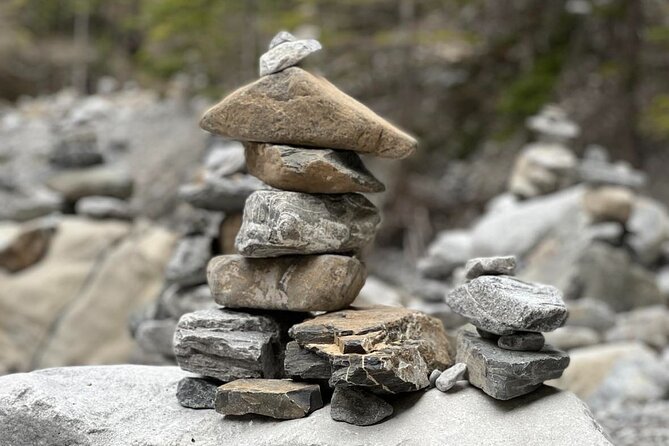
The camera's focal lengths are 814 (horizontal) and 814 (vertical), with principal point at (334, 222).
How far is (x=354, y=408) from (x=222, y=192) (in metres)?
3.31

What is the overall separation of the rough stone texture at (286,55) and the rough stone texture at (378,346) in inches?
55.0

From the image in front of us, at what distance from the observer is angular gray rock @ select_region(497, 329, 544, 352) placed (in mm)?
4098

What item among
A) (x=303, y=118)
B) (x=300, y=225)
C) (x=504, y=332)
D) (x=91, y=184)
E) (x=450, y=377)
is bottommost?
(x=91, y=184)

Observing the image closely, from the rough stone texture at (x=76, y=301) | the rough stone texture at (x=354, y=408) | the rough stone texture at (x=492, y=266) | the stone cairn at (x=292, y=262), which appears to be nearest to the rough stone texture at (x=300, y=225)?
the stone cairn at (x=292, y=262)

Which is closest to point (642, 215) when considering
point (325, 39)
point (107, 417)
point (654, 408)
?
point (654, 408)

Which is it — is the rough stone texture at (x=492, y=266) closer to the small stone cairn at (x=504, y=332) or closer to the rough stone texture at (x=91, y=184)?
the small stone cairn at (x=504, y=332)

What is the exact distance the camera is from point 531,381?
4000mm

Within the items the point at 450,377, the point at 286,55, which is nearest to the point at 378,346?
the point at 450,377

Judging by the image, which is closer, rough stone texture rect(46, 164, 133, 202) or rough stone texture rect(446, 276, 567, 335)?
rough stone texture rect(446, 276, 567, 335)

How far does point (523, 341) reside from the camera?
13.4 feet

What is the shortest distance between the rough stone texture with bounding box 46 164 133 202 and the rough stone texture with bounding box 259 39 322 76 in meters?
6.99

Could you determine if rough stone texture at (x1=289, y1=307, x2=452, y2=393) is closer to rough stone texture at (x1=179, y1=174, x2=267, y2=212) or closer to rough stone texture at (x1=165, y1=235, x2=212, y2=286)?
rough stone texture at (x1=179, y1=174, x2=267, y2=212)

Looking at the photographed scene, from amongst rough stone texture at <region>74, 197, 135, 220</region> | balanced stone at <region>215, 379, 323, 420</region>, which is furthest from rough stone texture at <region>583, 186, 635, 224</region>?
balanced stone at <region>215, 379, 323, 420</region>

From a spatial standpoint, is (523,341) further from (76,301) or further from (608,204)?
(76,301)
